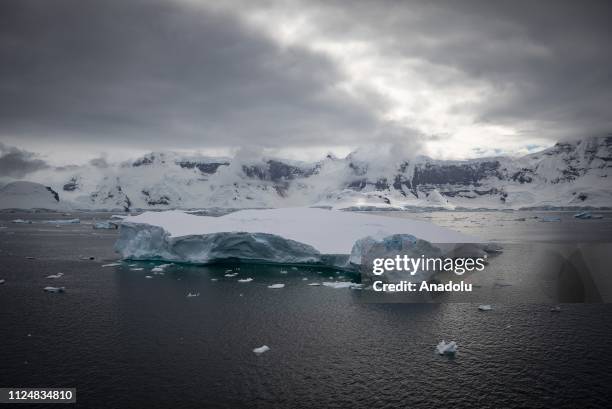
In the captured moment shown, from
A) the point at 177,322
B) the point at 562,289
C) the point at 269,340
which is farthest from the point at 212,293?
the point at 562,289

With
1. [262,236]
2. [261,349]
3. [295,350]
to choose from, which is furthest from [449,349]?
[262,236]

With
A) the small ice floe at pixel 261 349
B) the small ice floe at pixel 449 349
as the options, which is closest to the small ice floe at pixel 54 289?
the small ice floe at pixel 261 349

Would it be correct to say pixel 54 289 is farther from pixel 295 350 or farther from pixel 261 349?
pixel 295 350

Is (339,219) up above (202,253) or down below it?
above

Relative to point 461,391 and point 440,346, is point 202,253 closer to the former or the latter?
point 440,346

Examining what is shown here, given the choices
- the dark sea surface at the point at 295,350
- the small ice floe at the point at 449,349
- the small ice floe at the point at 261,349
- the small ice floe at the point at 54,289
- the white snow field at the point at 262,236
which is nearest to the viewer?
the dark sea surface at the point at 295,350

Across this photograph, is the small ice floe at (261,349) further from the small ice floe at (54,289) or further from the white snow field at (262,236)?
the small ice floe at (54,289)
